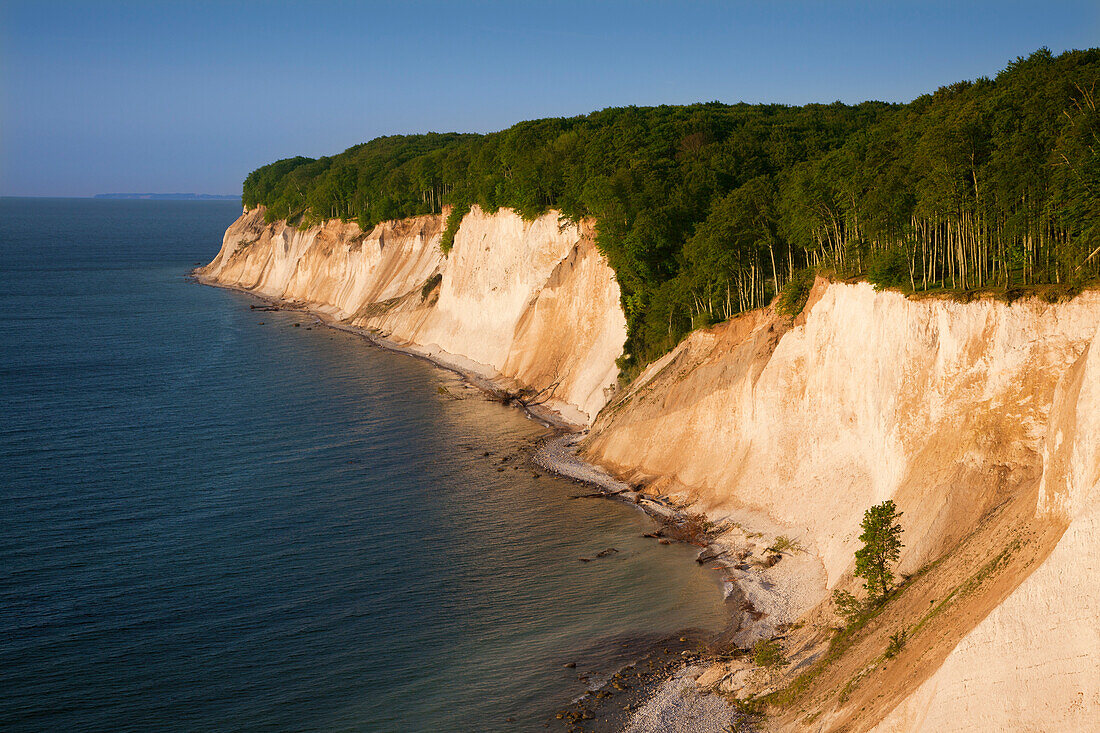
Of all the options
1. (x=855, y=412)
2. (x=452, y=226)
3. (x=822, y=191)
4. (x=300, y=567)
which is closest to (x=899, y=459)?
(x=855, y=412)

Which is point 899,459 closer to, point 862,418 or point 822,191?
point 862,418

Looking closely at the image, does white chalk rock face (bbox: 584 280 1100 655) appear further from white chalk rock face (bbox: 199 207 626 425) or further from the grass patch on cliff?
the grass patch on cliff

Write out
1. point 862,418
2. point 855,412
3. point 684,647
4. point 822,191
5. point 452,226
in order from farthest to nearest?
point 452,226 → point 822,191 → point 855,412 → point 862,418 → point 684,647

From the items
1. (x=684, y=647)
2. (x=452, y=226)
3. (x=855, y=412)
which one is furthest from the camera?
(x=452, y=226)

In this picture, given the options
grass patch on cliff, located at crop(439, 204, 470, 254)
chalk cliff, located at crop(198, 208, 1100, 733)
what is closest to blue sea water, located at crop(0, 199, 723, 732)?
chalk cliff, located at crop(198, 208, 1100, 733)

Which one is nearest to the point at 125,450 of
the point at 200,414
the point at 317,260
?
the point at 200,414

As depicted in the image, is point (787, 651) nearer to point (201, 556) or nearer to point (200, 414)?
point (201, 556)

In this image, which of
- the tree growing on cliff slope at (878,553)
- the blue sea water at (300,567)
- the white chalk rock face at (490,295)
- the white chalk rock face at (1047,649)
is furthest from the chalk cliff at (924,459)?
the white chalk rock face at (490,295)
